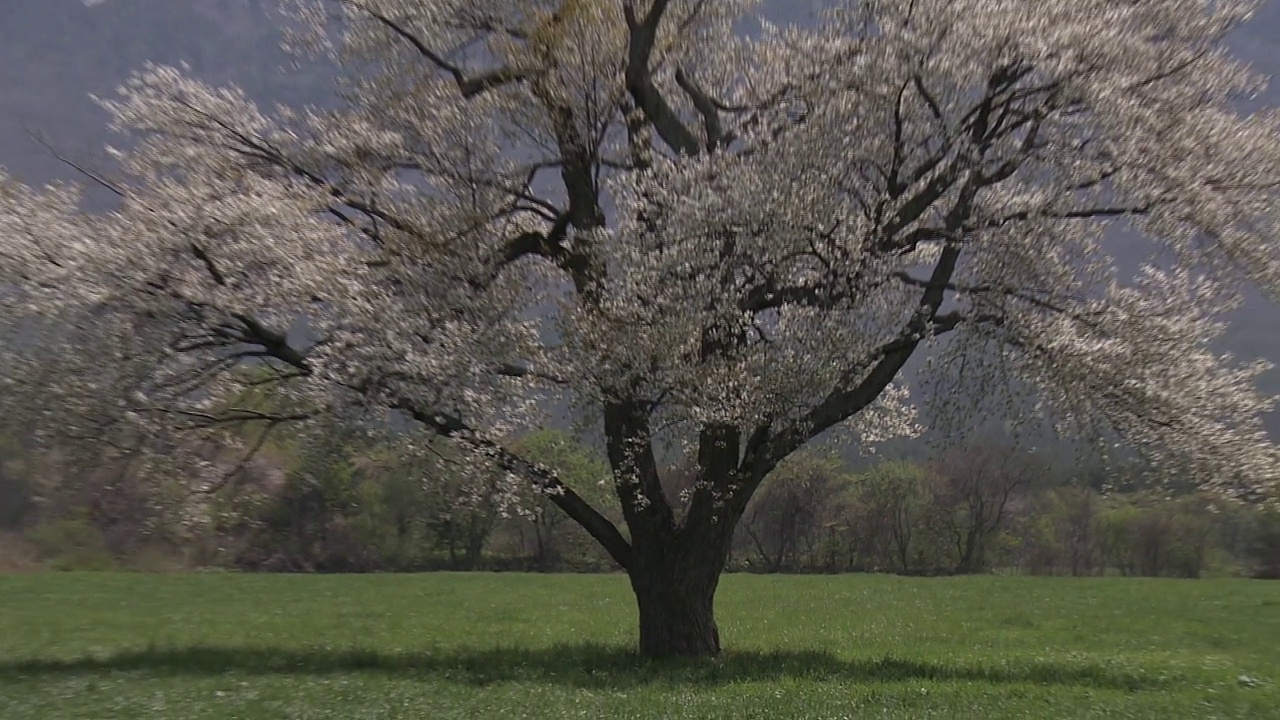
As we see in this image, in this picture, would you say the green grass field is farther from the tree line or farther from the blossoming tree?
the tree line

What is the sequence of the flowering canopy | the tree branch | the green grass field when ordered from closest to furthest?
the green grass field → the flowering canopy → the tree branch

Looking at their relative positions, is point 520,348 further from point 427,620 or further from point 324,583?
point 324,583

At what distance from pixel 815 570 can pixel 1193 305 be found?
55.8 meters

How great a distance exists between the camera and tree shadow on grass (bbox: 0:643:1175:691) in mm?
14148

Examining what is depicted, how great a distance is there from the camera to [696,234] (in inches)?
527

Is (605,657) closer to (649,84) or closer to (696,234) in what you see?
(696,234)

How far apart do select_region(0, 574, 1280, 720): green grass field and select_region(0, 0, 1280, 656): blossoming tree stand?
2992 millimetres

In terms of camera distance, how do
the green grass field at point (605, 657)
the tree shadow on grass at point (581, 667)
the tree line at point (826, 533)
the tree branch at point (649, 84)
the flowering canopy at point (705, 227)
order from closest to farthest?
the green grass field at point (605, 657) → the flowering canopy at point (705, 227) → the tree shadow on grass at point (581, 667) → the tree branch at point (649, 84) → the tree line at point (826, 533)

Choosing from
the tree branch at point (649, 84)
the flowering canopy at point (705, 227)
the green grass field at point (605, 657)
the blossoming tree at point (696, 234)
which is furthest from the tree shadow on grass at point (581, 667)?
the tree branch at point (649, 84)

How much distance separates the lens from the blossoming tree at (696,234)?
1349 cm

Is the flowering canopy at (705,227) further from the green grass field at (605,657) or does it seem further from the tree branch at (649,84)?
the green grass field at (605,657)

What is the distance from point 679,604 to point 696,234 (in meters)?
5.98

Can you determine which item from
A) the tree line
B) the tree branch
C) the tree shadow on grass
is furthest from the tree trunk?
the tree line

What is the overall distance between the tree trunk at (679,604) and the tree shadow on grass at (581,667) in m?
0.42
